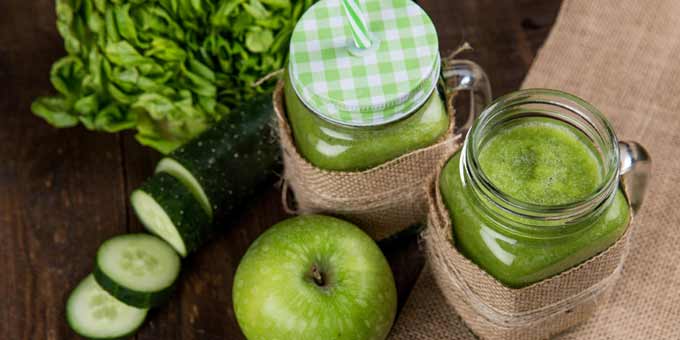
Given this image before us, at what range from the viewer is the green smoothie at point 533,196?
3.20ft

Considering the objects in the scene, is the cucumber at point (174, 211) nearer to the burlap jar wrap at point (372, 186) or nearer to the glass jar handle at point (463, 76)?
the burlap jar wrap at point (372, 186)

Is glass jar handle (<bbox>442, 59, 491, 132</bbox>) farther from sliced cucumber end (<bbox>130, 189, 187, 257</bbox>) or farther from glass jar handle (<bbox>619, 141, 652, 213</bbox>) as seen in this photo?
sliced cucumber end (<bbox>130, 189, 187, 257</bbox>)

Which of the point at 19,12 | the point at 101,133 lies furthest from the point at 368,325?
the point at 19,12

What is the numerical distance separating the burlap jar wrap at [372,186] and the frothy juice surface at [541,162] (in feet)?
0.43

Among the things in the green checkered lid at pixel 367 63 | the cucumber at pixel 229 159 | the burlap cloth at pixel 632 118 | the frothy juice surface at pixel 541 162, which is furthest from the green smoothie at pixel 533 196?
the cucumber at pixel 229 159

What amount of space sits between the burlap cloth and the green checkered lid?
15.0 inches

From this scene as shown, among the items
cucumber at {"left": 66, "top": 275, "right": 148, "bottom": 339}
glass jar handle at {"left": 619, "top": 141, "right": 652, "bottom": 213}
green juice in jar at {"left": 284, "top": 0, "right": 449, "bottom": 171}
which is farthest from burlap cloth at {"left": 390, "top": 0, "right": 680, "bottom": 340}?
cucumber at {"left": 66, "top": 275, "right": 148, "bottom": 339}

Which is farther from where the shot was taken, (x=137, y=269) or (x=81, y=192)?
(x=81, y=192)

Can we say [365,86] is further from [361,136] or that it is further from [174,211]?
[174,211]

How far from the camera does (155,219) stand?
53.2 inches

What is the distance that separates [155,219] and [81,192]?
176mm

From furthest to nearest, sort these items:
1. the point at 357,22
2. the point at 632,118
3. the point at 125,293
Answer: the point at 632,118, the point at 125,293, the point at 357,22

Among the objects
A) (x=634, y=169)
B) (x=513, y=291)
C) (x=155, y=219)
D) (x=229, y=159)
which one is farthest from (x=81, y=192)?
(x=634, y=169)

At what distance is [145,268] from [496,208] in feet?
1.97
